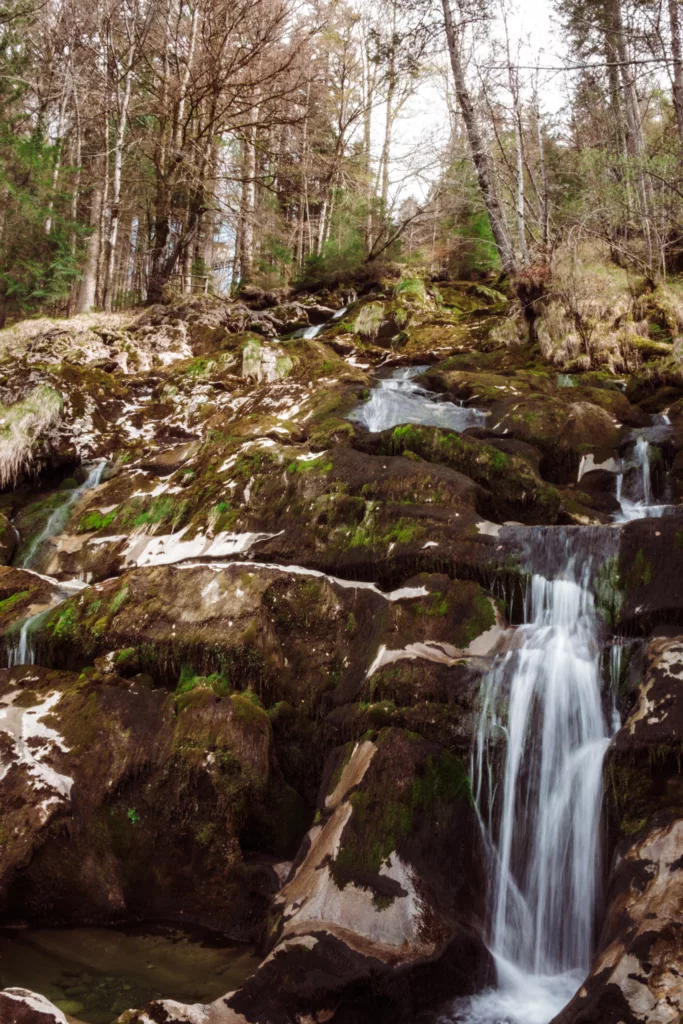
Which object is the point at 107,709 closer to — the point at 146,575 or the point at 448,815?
the point at 146,575

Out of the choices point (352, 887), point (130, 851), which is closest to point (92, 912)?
point (130, 851)

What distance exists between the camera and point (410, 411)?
1021 cm

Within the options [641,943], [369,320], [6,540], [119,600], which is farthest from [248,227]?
[641,943]

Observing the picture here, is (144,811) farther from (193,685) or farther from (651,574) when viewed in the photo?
(651,574)

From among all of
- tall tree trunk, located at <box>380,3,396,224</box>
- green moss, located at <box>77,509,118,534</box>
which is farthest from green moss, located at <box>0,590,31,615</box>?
tall tree trunk, located at <box>380,3,396,224</box>

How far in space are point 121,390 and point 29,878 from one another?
9112 millimetres

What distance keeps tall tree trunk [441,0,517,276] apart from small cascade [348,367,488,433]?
5329 millimetres

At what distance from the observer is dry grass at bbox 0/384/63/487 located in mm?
9750

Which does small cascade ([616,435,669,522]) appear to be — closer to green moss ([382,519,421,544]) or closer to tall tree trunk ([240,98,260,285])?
green moss ([382,519,421,544])

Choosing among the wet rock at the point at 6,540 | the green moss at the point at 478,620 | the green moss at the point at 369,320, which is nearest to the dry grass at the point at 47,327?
the green moss at the point at 369,320

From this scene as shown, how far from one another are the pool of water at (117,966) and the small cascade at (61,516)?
15.7 ft

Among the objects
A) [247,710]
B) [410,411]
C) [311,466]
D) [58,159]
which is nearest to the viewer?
[247,710]

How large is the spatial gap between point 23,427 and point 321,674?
6.85 m

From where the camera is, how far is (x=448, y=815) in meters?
4.32
